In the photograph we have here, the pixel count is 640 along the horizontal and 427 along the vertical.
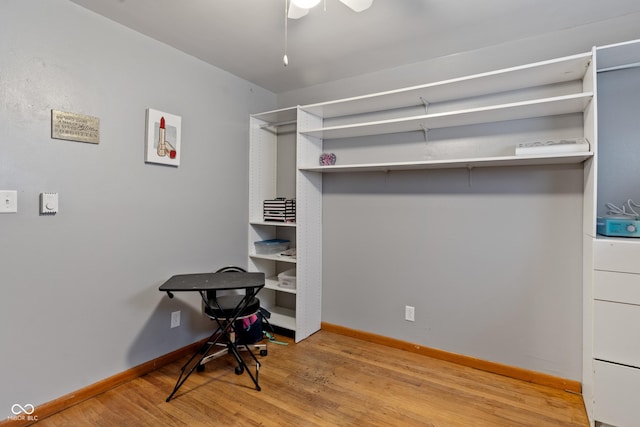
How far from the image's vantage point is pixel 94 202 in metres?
1.96

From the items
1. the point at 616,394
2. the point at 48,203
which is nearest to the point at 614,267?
the point at 616,394

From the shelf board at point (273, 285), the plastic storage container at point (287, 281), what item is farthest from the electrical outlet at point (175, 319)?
the plastic storage container at point (287, 281)

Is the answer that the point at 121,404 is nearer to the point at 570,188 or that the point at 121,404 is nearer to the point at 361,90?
the point at 361,90

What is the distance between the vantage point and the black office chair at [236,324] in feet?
6.96

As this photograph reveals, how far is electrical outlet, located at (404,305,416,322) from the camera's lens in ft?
8.58

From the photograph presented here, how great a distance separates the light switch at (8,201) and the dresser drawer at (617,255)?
315 cm

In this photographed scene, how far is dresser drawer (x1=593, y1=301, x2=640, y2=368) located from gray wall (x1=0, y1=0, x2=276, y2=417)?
8.81ft

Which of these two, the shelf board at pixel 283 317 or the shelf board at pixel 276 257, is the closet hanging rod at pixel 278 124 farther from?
the shelf board at pixel 283 317

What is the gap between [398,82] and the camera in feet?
8.78

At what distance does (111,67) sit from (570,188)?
3.15 metres

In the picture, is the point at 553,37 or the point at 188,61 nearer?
the point at 553,37

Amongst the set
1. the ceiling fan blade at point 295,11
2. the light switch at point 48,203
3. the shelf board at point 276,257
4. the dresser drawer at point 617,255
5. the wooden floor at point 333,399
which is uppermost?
the ceiling fan blade at point 295,11

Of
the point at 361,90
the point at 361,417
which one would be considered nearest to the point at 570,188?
the point at 361,90

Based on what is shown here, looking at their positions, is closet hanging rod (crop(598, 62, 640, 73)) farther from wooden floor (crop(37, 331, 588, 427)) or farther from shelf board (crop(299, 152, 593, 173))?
wooden floor (crop(37, 331, 588, 427))
